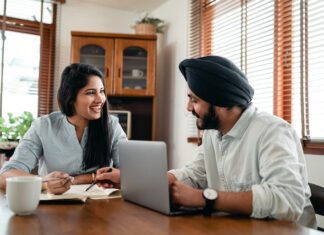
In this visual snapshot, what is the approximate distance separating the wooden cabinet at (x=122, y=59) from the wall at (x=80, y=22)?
0.47m

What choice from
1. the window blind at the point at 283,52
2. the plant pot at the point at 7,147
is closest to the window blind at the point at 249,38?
the window blind at the point at 283,52

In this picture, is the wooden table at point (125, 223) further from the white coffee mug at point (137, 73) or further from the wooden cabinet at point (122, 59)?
the white coffee mug at point (137, 73)

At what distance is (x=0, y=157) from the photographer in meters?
3.03

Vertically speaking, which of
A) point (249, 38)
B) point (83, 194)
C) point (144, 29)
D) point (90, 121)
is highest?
point (144, 29)

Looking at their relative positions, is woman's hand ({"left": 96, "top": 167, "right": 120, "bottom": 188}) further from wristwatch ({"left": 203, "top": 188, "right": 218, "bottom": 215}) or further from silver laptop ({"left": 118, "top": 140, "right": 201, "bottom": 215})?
wristwatch ({"left": 203, "top": 188, "right": 218, "bottom": 215})

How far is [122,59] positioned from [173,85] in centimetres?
59

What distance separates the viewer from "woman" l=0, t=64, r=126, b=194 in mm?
1694

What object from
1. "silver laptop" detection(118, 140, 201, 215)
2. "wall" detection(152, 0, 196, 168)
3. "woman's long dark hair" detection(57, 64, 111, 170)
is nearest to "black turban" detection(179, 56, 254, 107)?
"silver laptop" detection(118, 140, 201, 215)

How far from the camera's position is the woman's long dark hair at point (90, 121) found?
1.79 metres

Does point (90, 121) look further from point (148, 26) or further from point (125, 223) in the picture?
point (148, 26)

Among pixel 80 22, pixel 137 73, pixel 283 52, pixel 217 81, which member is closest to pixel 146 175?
pixel 217 81

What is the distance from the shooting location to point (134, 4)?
396 centimetres

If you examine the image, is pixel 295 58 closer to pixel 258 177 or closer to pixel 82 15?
pixel 258 177

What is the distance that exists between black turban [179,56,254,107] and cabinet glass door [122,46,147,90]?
2.34 meters
